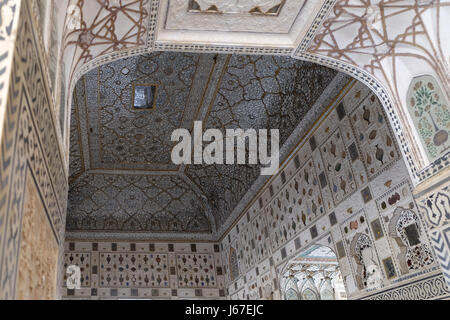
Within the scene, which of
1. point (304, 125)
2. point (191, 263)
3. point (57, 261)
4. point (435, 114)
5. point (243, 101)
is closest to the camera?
point (57, 261)

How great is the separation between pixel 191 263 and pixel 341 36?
6.69 metres

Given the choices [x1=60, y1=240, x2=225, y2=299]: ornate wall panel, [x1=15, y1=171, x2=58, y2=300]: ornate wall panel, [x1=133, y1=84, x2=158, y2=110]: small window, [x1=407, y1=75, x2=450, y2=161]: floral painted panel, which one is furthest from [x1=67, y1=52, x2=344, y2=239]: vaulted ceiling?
[x1=15, y1=171, x2=58, y2=300]: ornate wall panel

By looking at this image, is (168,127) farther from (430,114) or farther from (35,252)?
(35,252)

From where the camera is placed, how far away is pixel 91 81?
625 centimetres

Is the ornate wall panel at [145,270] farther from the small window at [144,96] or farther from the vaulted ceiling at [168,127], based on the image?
the small window at [144,96]

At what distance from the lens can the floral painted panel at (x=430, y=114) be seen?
3328 millimetres

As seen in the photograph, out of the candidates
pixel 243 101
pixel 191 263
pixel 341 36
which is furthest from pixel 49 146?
pixel 191 263

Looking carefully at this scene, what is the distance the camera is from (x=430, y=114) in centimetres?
345

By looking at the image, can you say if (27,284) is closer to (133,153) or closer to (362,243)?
(362,243)

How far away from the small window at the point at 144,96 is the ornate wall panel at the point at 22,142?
4.38 m

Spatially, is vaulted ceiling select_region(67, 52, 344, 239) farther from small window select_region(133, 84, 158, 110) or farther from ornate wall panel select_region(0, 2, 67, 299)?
ornate wall panel select_region(0, 2, 67, 299)

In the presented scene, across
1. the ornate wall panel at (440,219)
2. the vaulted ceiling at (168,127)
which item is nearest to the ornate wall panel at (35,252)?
the ornate wall panel at (440,219)

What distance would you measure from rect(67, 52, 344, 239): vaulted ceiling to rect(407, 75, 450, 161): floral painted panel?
5.82 ft
